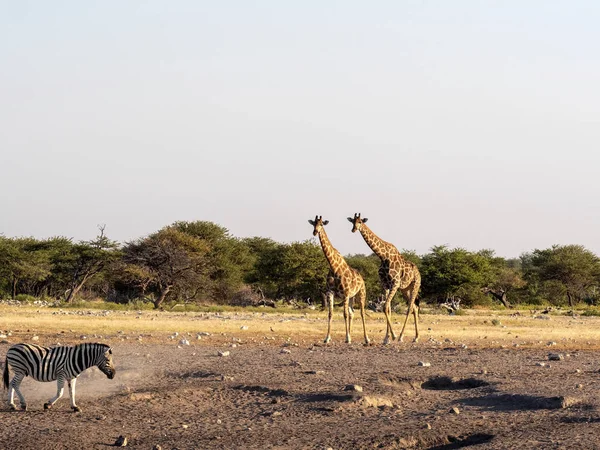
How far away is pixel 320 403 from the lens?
1107 cm

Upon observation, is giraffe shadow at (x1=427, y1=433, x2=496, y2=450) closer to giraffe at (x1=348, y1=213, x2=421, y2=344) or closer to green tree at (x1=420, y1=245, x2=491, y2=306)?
giraffe at (x1=348, y1=213, x2=421, y2=344)

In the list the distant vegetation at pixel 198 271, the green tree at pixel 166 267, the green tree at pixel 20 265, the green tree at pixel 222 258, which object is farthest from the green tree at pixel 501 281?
the green tree at pixel 20 265

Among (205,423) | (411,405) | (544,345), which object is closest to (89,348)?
(205,423)

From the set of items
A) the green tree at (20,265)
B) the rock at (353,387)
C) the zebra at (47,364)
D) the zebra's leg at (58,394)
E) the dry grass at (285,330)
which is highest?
the green tree at (20,265)

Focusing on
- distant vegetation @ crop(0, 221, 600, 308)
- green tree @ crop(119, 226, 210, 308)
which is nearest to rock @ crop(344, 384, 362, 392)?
green tree @ crop(119, 226, 210, 308)

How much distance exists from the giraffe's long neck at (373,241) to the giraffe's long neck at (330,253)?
2.53 feet

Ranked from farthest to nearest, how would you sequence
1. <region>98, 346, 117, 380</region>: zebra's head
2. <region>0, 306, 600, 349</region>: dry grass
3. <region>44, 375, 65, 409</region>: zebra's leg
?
<region>0, 306, 600, 349</region>: dry grass
<region>98, 346, 117, 380</region>: zebra's head
<region>44, 375, 65, 409</region>: zebra's leg

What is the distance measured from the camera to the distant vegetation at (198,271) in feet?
146

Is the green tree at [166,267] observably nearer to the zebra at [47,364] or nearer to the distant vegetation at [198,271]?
the distant vegetation at [198,271]

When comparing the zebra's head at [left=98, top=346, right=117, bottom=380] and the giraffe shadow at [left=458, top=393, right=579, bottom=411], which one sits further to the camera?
the zebra's head at [left=98, top=346, right=117, bottom=380]

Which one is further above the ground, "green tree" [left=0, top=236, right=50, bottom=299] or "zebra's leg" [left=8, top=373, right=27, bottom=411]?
"green tree" [left=0, top=236, right=50, bottom=299]

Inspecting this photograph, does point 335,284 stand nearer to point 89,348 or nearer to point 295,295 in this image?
point 89,348

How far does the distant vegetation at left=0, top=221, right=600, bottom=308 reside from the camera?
4456 centimetres

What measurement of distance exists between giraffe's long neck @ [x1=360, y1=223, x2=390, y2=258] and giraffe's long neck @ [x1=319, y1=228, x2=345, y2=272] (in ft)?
2.53
